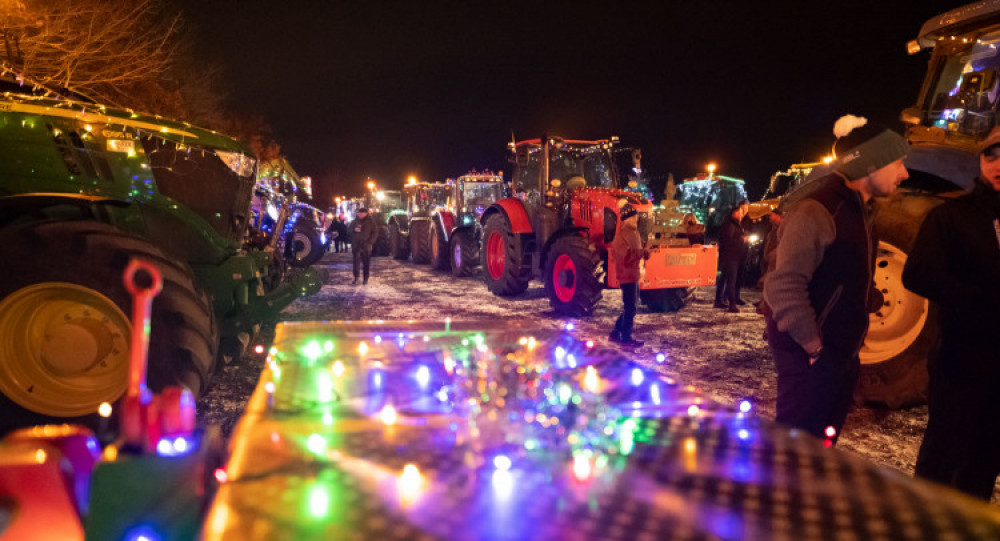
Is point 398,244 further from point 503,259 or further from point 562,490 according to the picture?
point 562,490

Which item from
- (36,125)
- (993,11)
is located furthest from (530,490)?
(993,11)

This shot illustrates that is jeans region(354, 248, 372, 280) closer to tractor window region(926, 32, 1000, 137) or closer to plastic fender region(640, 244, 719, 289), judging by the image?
plastic fender region(640, 244, 719, 289)

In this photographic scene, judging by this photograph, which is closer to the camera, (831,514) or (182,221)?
(831,514)

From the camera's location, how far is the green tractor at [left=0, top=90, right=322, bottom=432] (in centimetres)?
326

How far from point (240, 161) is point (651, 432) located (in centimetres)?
504

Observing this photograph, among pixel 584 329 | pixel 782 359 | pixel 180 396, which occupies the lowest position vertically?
pixel 584 329

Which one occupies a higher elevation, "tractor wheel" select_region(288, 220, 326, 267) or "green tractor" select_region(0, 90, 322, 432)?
"green tractor" select_region(0, 90, 322, 432)

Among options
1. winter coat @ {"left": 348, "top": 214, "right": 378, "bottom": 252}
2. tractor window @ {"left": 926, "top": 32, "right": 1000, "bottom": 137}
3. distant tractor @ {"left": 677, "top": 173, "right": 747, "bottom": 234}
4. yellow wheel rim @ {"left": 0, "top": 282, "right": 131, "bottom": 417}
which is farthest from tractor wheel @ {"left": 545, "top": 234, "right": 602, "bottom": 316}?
distant tractor @ {"left": 677, "top": 173, "right": 747, "bottom": 234}

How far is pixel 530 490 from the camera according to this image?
3.13 ft

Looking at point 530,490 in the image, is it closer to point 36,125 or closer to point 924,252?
point 924,252

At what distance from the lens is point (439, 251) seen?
580 inches

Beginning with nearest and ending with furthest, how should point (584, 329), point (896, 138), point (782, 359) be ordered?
point (896, 138) < point (782, 359) < point (584, 329)

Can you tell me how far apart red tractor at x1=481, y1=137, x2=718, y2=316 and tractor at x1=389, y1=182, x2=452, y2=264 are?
6232 mm

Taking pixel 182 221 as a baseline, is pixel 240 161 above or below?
above
